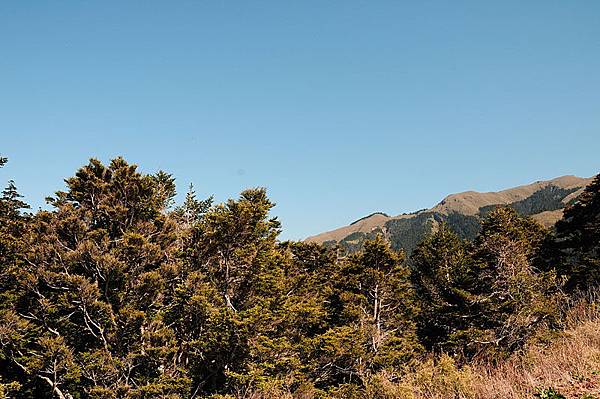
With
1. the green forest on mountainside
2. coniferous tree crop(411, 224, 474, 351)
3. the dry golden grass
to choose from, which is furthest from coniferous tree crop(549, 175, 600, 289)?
the dry golden grass

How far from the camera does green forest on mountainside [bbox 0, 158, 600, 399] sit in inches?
763

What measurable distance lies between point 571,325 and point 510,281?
41.6ft

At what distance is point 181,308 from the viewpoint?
851 inches

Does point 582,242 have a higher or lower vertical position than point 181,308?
lower

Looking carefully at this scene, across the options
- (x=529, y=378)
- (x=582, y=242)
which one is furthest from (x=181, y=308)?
(x=582, y=242)

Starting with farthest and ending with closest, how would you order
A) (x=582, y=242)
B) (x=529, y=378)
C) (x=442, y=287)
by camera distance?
(x=582, y=242)
(x=442, y=287)
(x=529, y=378)

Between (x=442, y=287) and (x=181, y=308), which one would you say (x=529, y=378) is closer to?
(x=181, y=308)

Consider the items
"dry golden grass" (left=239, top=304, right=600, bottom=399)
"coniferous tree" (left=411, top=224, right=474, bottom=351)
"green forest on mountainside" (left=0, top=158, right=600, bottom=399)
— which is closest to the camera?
"dry golden grass" (left=239, top=304, right=600, bottom=399)

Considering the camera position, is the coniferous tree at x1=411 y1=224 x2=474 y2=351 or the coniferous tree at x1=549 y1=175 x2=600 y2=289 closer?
the coniferous tree at x1=411 y1=224 x2=474 y2=351

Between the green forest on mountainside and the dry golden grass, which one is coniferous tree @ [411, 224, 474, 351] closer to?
the green forest on mountainside


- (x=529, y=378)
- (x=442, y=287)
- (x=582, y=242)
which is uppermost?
(x=529, y=378)

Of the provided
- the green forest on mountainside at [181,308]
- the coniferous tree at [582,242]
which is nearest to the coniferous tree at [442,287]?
the green forest on mountainside at [181,308]

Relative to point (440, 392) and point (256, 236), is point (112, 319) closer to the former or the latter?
point (256, 236)

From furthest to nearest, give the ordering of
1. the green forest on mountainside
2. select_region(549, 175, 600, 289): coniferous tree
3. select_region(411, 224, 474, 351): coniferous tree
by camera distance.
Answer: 1. select_region(549, 175, 600, 289): coniferous tree
2. select_region(411, 224, 474, 351): coniferous tree
3. the green forest on mountainside
